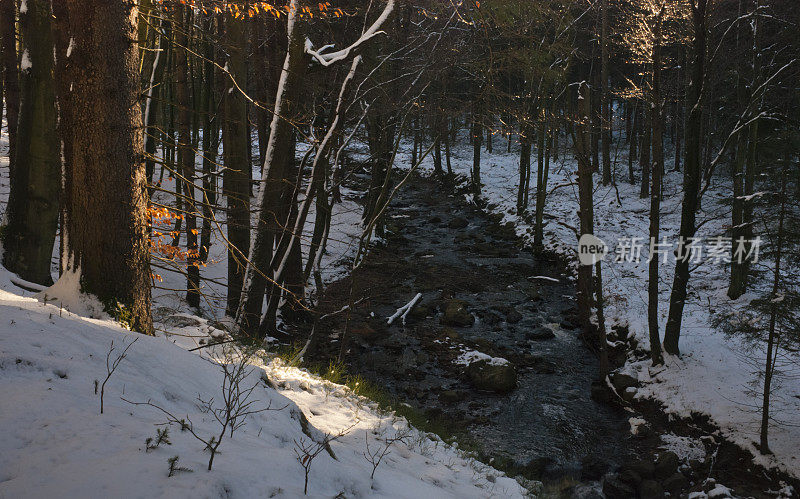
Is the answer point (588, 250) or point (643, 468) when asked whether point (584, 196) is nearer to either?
point (588, 250)

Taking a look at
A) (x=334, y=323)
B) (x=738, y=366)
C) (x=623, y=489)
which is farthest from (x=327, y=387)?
(x=738, y=366)

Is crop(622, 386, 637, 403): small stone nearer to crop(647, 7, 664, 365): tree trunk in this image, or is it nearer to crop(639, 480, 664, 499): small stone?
crop(647, 7, 664, 365): tree trunk

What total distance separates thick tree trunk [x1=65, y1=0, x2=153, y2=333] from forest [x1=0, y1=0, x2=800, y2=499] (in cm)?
2

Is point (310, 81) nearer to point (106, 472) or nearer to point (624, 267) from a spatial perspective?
point (106, 472)

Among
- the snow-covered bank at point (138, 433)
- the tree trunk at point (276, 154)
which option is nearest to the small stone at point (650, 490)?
the snow-covered bank at point (138, 433)

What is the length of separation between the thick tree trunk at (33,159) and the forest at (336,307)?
3cm

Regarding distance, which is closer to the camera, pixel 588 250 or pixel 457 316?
pixel 588 250

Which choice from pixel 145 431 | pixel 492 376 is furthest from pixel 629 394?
pixel 145 431

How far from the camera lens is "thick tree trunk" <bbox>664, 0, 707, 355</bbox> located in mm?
9461

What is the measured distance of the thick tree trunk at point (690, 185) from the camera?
946cm

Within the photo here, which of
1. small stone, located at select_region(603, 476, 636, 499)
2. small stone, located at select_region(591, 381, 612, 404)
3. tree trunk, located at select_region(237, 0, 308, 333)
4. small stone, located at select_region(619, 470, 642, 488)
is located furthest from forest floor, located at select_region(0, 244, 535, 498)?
small stone, located at select_region(591, 381, 612, 404)

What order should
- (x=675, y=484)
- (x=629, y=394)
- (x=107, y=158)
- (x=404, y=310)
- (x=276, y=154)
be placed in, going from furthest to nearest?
(x=404, y=310) < (x=629, y=394) < (x=675, y=484) < (x=276, y=154) < (x=107, y=158)

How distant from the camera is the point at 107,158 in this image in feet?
13.1

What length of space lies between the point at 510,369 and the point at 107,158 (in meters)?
8.44
